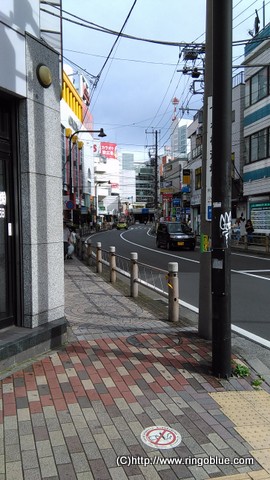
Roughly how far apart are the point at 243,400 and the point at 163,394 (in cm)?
79

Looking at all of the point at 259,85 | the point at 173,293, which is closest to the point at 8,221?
the point at 173,293

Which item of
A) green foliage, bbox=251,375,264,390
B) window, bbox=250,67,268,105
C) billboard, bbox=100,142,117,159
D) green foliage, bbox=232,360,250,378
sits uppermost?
billboard, bbox=100,142,117,159

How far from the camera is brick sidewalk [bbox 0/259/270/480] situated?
301cm

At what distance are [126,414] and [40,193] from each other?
292 centimetres

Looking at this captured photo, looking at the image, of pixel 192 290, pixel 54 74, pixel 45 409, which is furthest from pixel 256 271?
pixel 45 409

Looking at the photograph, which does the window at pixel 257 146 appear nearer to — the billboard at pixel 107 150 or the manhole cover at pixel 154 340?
the manhole cover at pixel 154 340

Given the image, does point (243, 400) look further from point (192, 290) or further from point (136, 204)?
point (136, 204)

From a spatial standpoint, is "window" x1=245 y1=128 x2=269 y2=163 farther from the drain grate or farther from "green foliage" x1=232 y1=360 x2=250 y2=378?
"green foliage" x1=232 y1=360 x2=250 y2=378

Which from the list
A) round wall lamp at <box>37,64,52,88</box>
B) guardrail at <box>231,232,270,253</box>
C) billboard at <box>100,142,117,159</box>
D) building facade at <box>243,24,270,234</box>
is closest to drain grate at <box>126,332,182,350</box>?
round wall lamp at <box>37,64,52,88</box>

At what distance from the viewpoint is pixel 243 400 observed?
4113 millimetres

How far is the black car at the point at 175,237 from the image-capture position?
84.0ft

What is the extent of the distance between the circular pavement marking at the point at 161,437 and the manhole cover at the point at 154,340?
79.7 inches

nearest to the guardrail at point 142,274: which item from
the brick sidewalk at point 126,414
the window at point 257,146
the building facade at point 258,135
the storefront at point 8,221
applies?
the brick sidewalk at point 126,414

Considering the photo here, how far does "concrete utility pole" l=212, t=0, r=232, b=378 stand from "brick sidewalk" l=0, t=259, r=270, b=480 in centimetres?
44
